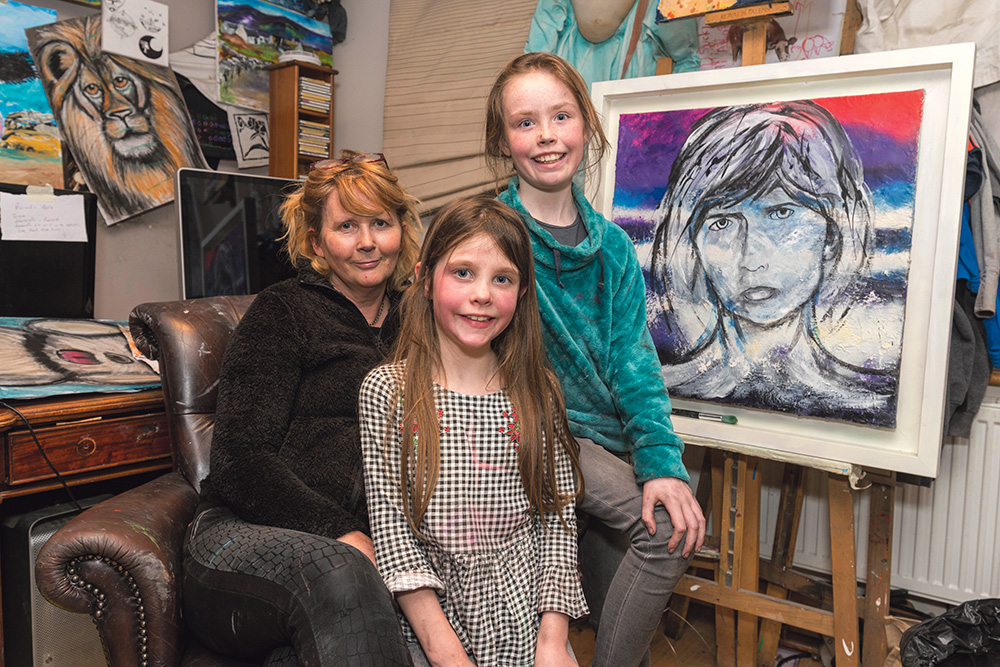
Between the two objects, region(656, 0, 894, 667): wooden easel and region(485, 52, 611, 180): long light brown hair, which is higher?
region(485, 52, 611, 180): long light brown hair

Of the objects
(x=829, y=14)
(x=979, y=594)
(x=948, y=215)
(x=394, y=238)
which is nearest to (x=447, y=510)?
(x=394, y=238)

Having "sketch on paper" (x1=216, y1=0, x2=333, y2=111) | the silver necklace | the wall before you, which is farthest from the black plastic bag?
"sketch on paper" (x1=216, y1=0, x2=333, y2=111)

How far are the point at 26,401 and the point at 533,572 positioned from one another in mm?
1073

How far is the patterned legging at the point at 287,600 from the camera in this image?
932mm

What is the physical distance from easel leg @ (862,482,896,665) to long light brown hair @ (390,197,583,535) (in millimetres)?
1014

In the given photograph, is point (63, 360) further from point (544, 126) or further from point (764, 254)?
point (764, 254)

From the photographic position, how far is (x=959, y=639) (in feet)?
5.54

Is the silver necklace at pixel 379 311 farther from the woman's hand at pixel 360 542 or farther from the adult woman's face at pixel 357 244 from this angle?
the woman's hand at pixel 360 542

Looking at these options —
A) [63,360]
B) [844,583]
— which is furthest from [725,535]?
[63,360]

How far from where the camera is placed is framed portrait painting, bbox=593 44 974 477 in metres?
1.51

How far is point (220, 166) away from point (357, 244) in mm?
1751

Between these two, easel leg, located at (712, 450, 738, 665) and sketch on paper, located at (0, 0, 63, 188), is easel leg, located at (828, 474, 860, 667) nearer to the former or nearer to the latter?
easel leg, located at (712, 450, 738, 665)

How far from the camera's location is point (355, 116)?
3.22 m

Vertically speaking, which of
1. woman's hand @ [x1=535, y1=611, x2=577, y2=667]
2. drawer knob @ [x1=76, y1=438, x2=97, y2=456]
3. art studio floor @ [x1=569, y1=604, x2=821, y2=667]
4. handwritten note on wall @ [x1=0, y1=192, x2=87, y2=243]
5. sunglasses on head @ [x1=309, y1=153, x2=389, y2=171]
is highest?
sunglasses on head @ [x1=309, y1=153, x2=389, y2=171]
